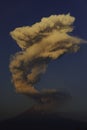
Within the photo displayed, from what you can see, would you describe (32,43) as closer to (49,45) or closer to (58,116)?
(49,45)

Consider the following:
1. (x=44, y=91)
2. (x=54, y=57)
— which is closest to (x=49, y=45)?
(x=54, y=57)

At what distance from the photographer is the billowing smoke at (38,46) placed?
25.5 feet

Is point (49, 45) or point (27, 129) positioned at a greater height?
point (49, 45)

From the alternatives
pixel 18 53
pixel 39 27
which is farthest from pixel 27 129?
pixel 39 27

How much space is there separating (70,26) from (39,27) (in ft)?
1.86

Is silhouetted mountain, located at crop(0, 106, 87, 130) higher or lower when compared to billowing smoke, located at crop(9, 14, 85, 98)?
lower

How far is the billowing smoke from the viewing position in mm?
7774

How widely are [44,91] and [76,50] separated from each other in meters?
0.95

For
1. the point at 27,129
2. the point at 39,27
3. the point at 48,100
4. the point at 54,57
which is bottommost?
the point at 27,129

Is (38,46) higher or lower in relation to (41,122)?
higher

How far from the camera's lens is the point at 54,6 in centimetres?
788

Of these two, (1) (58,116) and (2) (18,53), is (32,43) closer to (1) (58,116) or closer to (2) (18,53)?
(2) (18,53)

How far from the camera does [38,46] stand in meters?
7.90

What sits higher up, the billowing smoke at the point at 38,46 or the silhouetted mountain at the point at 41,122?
the billowing smoke at the point at 38,46
